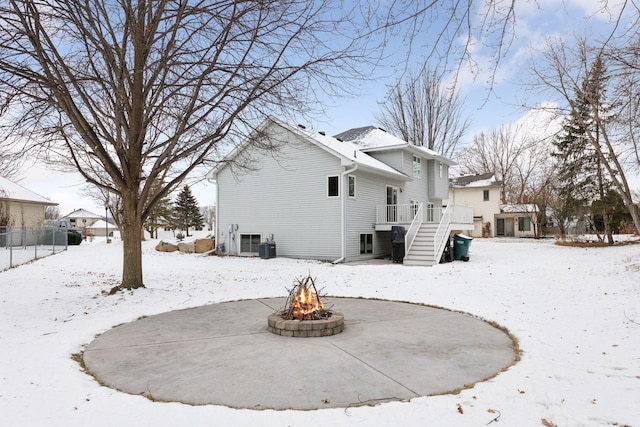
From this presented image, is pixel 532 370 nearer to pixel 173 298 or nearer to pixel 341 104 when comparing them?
pixel 341 104

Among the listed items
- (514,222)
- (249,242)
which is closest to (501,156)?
(514,222)

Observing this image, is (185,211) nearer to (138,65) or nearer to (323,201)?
(323,201)

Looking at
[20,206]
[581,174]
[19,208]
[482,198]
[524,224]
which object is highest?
[581,174]

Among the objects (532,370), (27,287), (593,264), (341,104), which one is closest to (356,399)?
(532,370)

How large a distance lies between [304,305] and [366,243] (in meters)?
12.1

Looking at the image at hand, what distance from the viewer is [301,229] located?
57.7ft

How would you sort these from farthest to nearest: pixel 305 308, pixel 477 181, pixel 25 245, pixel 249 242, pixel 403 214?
pixel 477 181
pixel 25 245
pixel 249 242
pixel 403 214
pixel 305 308

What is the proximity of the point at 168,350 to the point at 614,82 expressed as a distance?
10.1 metres

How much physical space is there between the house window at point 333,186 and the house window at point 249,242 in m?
4.42

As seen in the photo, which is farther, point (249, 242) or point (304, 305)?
point (249, 242)

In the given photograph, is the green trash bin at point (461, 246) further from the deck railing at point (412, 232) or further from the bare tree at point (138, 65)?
the bare tree at point (138, 65)

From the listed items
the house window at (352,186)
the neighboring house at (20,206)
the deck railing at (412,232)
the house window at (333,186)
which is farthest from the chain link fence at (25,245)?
the deck railing at (412,232)

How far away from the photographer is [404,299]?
898 cm

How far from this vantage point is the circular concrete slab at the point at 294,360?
12.3ft
